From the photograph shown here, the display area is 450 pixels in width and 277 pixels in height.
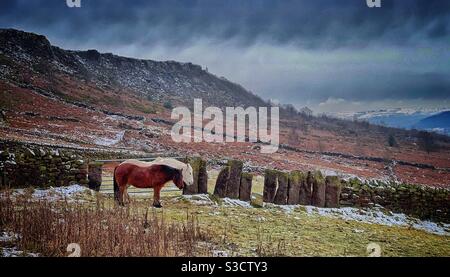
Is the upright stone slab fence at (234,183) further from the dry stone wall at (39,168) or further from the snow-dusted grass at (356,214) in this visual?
the dry stone wall at (39,168)

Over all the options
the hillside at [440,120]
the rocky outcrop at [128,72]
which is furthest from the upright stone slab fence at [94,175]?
the hillside at [440,120]

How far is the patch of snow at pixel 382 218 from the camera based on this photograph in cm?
809

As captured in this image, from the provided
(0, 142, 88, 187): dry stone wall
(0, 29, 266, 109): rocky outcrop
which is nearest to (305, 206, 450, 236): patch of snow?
(0, 29, 266, 109): rocky outcrop

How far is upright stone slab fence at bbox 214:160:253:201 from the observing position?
325 inches

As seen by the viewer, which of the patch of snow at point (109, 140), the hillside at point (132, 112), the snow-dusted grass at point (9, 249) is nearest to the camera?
the snow-dusted grass at point (9, 249)

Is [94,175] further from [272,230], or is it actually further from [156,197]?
[272,230]

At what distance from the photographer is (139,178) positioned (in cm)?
700

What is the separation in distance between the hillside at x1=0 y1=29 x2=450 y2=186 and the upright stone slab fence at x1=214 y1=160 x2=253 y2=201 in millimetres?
1949

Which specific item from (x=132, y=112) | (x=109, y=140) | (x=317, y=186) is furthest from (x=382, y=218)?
(x=132, y=112)

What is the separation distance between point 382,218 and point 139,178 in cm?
539

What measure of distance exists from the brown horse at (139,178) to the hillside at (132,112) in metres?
3.08
